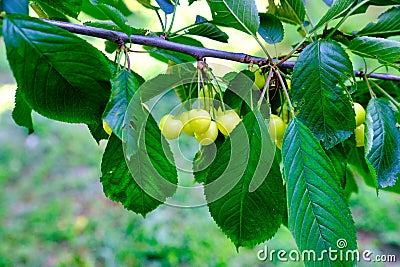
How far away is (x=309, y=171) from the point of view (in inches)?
24.4

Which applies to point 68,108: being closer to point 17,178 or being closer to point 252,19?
point 252,19

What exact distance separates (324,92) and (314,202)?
0.18 meters

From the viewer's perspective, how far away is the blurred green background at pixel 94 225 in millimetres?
2432

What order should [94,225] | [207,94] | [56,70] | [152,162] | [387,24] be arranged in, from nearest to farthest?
[56,70]
[152,162]
[207,94]
[387,24]
[94,225]

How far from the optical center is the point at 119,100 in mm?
583

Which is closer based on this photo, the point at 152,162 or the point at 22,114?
the point at 152,162

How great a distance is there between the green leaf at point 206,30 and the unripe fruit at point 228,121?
0.24m

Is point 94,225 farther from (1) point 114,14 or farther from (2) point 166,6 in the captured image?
(1) point 114,14

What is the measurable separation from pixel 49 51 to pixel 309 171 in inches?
15.5

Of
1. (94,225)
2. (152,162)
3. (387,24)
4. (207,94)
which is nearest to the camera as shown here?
(152,162)

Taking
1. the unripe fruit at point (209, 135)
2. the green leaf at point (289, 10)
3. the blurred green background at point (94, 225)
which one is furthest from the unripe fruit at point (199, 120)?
the blurred green background at point (94, 225)

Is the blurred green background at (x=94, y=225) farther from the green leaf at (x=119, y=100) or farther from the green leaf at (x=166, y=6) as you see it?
the green leaf at (x=119, y=100)

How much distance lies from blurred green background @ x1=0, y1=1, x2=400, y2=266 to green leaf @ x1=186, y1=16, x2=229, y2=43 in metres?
1.73

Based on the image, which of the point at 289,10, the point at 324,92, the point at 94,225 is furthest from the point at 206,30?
the point at 94,225
